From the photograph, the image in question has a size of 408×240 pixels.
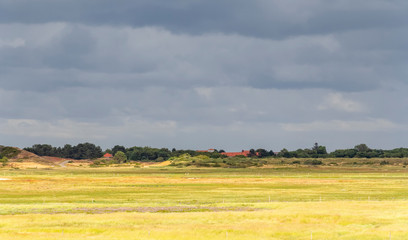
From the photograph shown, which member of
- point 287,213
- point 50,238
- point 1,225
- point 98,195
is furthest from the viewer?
point 98,195

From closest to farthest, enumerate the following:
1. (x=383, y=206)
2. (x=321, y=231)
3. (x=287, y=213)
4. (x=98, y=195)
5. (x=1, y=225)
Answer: (x=321, y=231), (x=1, y=225), (x=287, y=213), (x=383, y=206), (x=98, y=195)

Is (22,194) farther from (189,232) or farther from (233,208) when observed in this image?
(189,232)

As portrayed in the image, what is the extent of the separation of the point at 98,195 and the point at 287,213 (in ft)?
145

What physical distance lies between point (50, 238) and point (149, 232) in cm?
873

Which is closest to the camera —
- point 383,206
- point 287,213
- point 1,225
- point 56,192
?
point 1,225

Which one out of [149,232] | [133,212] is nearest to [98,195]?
[133,212]

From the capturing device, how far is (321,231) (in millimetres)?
53125

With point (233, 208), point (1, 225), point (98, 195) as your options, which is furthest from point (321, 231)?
point (98, 195)

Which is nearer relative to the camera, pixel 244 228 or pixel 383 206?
pixel 244 228

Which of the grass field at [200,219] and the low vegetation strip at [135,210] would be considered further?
the low vegetation strip at [135,210]

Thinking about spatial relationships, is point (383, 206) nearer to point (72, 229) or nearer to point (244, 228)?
point (244, 228)

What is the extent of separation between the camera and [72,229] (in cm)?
5444

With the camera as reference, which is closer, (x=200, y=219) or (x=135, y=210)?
(x=200, y=219)

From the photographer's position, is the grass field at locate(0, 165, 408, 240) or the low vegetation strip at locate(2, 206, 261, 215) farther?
the low vegetation strip at locate(2, 206, 261, 215)
